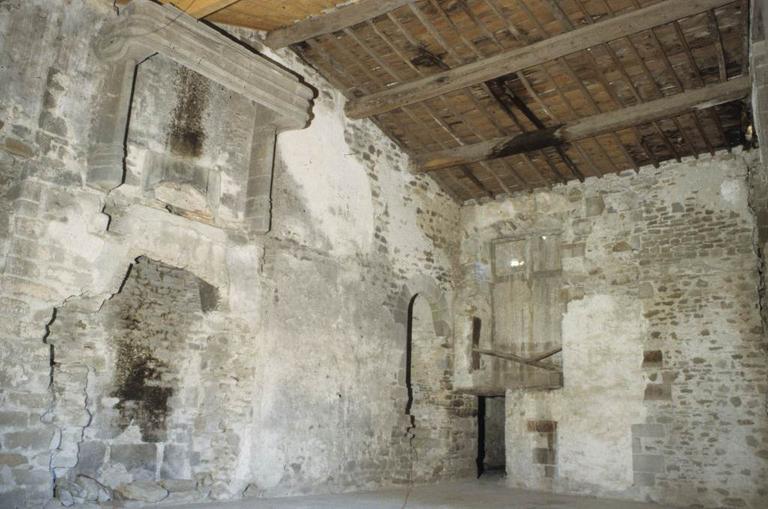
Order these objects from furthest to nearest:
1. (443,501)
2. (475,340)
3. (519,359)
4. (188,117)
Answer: (475,340) → (519,359) → (443,501) → (188,117)

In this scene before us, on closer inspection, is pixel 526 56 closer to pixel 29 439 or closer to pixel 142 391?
pixel 142 391

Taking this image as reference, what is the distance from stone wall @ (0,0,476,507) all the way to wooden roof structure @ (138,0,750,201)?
61 centimetres

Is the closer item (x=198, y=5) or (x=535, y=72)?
(x=198, y=5)

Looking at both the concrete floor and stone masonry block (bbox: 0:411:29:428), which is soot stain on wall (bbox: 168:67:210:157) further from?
the concrete floor

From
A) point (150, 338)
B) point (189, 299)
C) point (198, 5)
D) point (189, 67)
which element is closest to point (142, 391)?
point (150, 338)

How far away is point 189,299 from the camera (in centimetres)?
715

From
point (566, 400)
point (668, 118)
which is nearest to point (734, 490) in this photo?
point (566, 400)

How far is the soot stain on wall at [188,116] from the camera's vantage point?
636cm

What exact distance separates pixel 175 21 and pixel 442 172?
15.4 feet

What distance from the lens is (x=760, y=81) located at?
4828 mm

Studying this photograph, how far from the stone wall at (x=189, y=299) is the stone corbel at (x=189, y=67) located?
0.15 m

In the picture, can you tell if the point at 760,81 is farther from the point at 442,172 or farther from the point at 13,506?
the point at 13,506

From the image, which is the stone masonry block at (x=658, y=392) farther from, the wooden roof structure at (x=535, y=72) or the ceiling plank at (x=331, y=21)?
the ceiling plank at (x=331, y=21)

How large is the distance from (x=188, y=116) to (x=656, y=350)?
242 inches
